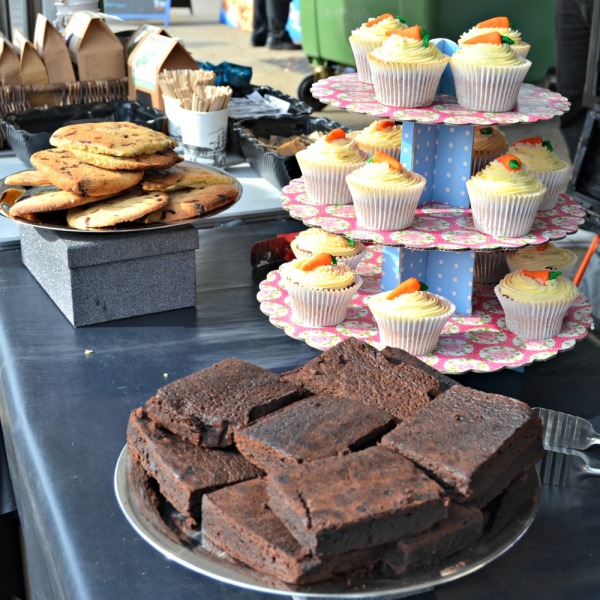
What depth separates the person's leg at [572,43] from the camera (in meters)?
4.25

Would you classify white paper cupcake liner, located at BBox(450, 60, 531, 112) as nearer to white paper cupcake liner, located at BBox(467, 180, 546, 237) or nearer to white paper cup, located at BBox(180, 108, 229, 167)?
white paper cupcake liner, located at BBox(467, 180, 546, 237)

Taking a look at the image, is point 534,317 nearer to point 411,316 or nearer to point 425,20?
point 411,316

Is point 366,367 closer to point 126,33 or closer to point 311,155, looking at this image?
point 311,155

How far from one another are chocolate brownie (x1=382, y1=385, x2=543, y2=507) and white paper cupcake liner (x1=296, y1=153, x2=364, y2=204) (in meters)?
0.60

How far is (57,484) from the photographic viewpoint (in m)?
1.24

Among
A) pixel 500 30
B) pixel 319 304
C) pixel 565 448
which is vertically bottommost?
pixel 565 448

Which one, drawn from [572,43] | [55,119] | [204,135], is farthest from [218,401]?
[572,43]

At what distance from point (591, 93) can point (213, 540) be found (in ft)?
8.67

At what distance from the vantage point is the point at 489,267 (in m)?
1.82

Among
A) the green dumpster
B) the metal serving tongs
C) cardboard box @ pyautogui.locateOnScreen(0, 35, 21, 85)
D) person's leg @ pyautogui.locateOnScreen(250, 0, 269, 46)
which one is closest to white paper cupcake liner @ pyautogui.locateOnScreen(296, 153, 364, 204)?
the metal serving tongs

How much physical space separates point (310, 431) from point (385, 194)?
0.54 metres

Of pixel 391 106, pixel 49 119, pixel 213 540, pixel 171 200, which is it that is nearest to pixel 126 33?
pixel 49 119

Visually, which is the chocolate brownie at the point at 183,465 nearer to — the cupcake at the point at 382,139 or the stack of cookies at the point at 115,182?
the stack of cookies at the point at 115,182

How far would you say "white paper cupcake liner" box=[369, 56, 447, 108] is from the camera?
149cm
